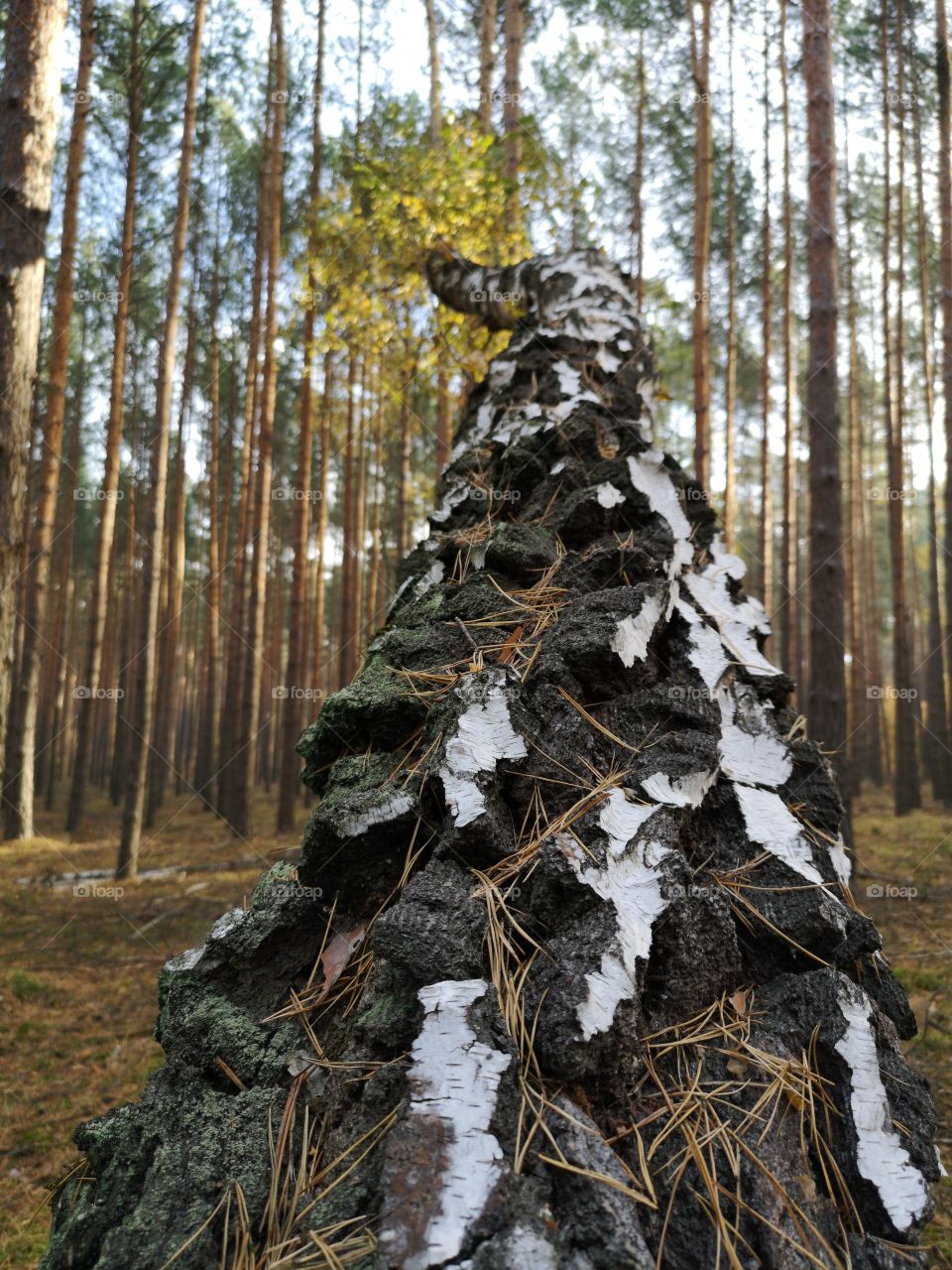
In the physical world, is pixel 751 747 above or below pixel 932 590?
below

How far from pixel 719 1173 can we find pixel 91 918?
271 inches

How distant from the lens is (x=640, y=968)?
129 cm

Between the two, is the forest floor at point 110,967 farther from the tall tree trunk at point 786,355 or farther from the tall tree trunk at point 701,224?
the tall tree trunk at point 701,224

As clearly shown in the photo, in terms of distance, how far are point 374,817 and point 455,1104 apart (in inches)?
24.1

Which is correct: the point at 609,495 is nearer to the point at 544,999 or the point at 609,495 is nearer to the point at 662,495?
the point at 662,495

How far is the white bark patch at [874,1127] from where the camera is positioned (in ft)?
3.82

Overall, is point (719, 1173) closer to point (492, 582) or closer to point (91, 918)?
point (492, 582)

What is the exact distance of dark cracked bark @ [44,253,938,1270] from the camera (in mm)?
1071

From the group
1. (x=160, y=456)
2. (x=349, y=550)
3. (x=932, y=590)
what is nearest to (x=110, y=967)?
(x=160, y=456)

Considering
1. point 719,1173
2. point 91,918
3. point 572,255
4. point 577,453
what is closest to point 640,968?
point 719,1173

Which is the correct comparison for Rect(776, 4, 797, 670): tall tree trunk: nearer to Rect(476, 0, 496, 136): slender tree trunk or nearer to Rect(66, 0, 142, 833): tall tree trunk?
Rect(476, 0, 496, 136): slender tree trunk

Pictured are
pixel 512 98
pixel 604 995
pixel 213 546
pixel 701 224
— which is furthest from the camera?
pixel 213 546

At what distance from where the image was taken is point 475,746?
157 centimetres

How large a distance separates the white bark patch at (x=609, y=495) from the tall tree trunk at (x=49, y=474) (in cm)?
972
